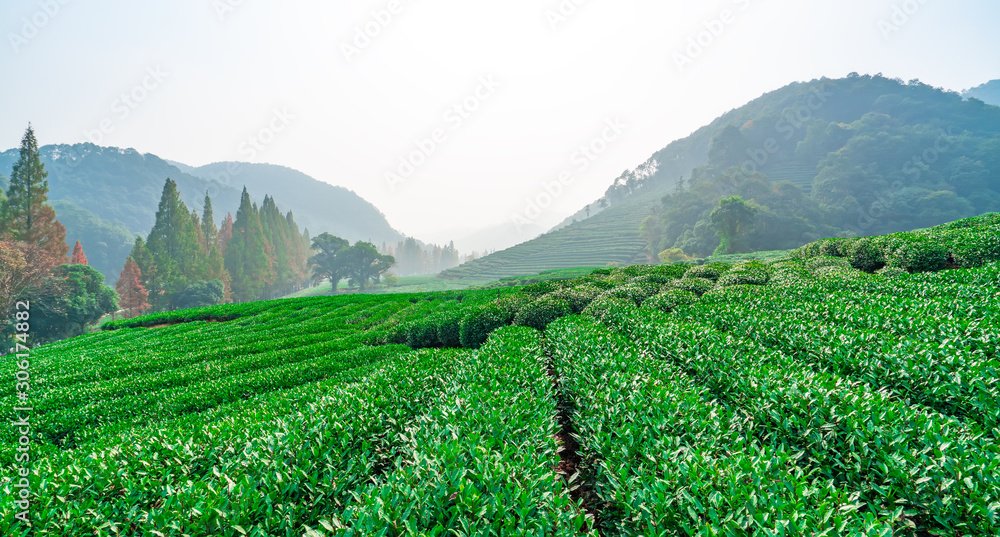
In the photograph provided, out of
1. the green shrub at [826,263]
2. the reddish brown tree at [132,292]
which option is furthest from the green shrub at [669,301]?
the reddish brown tree at [132,292]

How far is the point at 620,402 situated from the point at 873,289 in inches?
413

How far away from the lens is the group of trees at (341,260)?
79312 mm

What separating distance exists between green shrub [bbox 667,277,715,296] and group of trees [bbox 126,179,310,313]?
192 ft

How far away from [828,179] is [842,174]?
10.9ft

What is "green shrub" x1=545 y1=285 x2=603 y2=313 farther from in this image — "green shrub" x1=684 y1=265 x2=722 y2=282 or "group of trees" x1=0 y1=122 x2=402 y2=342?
"group of trees" x1=0 y1=122 x2=402 y2=342

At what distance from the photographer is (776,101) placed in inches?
6235

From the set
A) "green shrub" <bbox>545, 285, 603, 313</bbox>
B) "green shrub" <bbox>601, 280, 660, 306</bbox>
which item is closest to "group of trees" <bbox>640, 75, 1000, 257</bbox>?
"green shrub" <bbox>601, 280, 660, 306</bbox>

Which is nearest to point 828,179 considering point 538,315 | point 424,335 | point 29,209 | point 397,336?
point 538,315

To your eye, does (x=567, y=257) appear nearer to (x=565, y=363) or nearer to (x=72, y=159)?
(x=565, y=363)

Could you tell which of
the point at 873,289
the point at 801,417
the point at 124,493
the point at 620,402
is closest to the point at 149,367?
the point at 124,493

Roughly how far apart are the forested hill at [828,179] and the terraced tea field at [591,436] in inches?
2850

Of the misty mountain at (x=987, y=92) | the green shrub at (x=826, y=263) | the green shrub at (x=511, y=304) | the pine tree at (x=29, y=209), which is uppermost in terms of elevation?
the misty mountain at (x=987, y=92)

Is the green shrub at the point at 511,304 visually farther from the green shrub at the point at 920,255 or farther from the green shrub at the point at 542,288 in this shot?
the green shrub at the point at 920,255

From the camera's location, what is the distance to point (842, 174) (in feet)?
277
